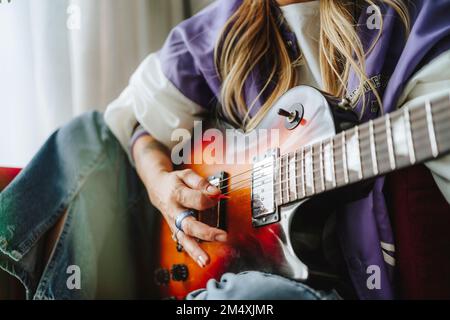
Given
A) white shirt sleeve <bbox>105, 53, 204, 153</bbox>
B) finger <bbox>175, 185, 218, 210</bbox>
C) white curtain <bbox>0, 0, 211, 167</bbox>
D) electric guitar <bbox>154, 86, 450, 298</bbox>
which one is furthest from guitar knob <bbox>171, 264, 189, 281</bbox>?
white curtain <bbox>0, 0, 211, 167</bbox>

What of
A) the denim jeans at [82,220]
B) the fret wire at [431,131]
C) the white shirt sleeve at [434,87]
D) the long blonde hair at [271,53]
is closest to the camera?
the fret wire at [431,131]

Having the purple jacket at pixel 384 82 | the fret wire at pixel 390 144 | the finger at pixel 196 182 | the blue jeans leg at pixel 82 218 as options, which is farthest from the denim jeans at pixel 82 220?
the fret wire at pixel 390 144

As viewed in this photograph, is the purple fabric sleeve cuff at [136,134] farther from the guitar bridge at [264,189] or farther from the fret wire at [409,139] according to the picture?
the fret wire at [409,139]

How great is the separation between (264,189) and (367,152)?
190mm

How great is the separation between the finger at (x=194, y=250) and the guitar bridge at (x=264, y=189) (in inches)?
4.5

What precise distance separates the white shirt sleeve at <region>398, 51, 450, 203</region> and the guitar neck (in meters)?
0.11

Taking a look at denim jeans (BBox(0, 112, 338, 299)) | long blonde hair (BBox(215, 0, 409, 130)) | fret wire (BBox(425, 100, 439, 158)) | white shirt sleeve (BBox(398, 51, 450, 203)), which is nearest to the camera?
fret wire (BBox(425, 100, 439, 158))

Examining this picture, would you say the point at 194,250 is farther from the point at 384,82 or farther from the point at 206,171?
the point at 384,82

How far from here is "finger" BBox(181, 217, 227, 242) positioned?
28.4 inches

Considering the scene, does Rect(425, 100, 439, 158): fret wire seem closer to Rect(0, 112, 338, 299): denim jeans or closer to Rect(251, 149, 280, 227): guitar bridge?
Rect(251, 149, 280, 227): guitar bridge

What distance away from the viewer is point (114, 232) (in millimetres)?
864

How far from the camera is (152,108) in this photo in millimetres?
871

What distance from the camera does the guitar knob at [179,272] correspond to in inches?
30.7

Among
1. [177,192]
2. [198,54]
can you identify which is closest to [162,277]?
[177,192]
